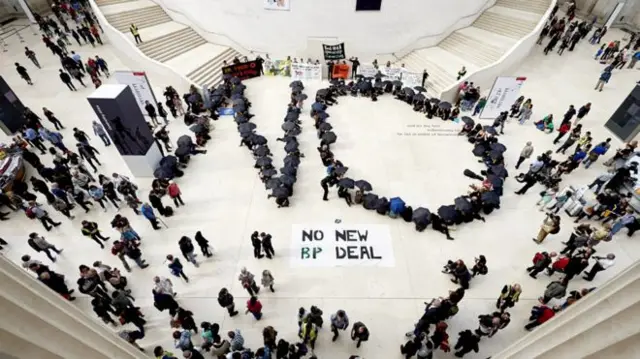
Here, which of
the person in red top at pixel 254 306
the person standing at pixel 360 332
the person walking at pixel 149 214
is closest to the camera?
the person standing at pixel 360 332

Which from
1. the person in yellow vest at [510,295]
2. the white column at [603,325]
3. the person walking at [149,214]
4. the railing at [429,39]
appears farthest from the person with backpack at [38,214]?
the railing at [429,39]

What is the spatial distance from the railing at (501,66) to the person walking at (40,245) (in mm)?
21623

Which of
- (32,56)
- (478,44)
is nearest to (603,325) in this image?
(478,44)

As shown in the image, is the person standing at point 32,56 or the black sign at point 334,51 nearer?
the person standing at point 32,56

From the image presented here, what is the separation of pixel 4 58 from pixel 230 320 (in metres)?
29.0

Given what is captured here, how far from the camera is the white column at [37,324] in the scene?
4352 mm

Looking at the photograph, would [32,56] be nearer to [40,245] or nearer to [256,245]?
[40,245]

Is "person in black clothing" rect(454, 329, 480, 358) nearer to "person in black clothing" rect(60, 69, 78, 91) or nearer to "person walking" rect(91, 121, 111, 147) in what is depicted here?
"person walking" rect(91, 121, 111, 147)

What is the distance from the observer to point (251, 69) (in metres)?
24.2

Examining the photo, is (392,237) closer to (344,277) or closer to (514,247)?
(344,277)

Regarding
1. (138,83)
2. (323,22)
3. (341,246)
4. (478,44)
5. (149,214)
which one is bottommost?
(341,246)

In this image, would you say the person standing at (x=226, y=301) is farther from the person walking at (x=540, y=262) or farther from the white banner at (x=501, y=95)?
the white banner at (x=501, y=95)

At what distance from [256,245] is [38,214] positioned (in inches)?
341

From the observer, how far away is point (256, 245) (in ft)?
39.0
